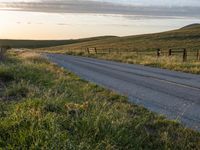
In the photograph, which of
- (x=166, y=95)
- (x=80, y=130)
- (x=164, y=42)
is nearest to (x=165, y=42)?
(x=164, y=42)

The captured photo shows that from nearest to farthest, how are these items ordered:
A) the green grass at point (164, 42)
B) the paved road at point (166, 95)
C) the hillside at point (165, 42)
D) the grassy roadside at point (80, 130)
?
1. the grassy roadside at point (80, 130)
2. the paved road at point (166, 95)
3. the green grass at point (164, 42)
4. the hillside at point (165, 42)

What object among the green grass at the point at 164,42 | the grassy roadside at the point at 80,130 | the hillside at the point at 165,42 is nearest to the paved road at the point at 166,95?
the grassy roadside at the point at 80,130

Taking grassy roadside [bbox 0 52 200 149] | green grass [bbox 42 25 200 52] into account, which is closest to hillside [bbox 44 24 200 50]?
green grass [bbox 42 25 200 52]

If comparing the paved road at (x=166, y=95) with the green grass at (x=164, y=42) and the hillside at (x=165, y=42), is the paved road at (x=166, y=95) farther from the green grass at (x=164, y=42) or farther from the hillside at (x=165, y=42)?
the hillside at (x=165, y=42)

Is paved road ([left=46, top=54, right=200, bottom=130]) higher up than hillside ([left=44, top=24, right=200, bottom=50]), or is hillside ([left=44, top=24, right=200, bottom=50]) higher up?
paved road ([left=46, top=54, right=200, bottom=130])

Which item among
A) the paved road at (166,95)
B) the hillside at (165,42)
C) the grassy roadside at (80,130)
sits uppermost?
the grassy roadside at (80,130)

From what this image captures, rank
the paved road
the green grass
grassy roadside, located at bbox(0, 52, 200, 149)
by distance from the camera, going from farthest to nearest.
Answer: the green grass, the paved road, grassy roadside, located at bbox(0, 52, 200, 149)

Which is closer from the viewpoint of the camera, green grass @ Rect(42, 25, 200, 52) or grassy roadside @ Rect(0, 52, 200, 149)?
grassy roadside @ Rect(0, 52, 200, 149)

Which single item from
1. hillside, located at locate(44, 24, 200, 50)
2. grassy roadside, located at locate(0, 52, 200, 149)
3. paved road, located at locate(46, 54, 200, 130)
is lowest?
hillside, located at locate(44, 24, 200, 50)

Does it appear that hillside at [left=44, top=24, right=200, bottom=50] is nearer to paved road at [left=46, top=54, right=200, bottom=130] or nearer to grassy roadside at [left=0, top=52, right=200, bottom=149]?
paved road at [left=46, top=54, right=200, bottom=130]

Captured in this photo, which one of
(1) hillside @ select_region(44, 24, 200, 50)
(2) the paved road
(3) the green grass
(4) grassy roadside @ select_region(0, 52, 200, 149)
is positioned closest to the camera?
(4) grassy roadside @ select_region(0, 52, 200, 149)

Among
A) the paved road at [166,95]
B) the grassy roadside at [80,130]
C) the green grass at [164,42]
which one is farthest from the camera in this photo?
the green grass at [164,42]

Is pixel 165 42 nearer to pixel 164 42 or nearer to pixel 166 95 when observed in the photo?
pixel 164 42

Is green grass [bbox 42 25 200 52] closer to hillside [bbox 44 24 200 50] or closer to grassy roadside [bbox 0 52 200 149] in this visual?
hillside [bbox 44 24 200 50]
